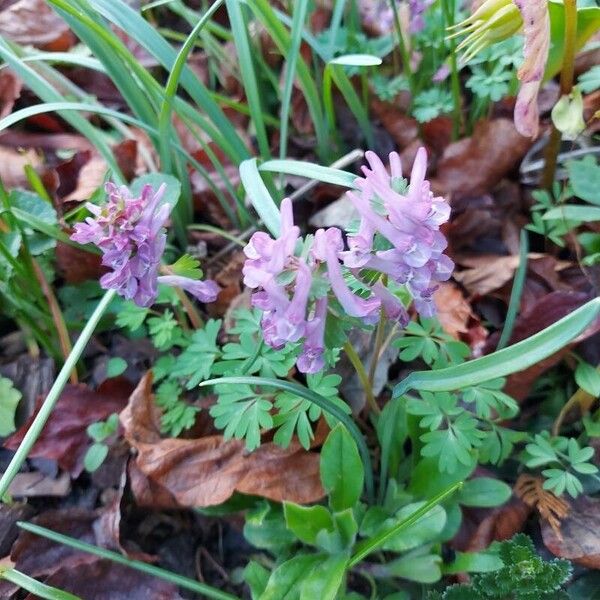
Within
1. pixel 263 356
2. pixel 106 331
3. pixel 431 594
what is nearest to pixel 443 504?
pixel 431 594

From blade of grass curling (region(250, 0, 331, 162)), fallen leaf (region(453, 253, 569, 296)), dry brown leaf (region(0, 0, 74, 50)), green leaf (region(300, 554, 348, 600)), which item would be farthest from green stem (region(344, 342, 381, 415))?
dry brown leaf (region(0, 0, 74, 50))

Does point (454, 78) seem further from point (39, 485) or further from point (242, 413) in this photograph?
point (39, 485)

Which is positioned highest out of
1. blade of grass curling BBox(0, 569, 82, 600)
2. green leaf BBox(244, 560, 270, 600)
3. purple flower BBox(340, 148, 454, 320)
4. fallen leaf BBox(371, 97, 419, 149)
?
purple flower BBox(340, 148, 454, 320)

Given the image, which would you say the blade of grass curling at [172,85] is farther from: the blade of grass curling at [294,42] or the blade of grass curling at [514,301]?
the blade of grass curling at [514,301]

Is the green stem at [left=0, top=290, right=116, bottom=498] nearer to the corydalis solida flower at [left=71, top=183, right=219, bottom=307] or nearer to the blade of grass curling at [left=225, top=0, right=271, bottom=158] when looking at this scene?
the corydalis solida flower at [left=71, top=183, right=219, bottom=307]

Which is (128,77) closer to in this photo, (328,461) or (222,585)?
(328,461)

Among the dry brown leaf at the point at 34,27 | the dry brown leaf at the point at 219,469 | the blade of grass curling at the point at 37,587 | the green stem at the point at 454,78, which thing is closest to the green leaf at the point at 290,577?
the dry brown leaf at the point at 219,469
